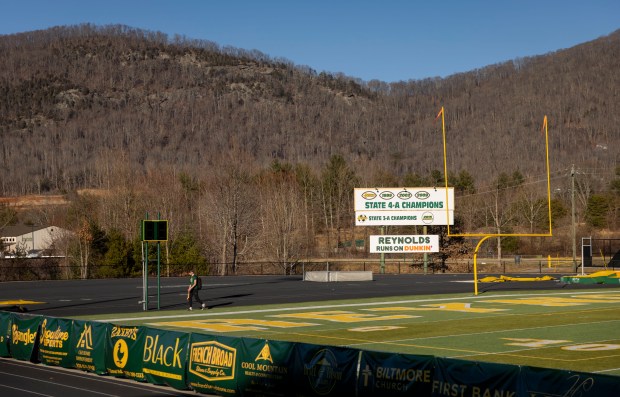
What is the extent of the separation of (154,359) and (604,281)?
41.5m

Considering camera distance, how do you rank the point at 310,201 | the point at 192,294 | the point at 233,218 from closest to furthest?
the point at 192,294 < the point at 233,218 < the point at 310,201

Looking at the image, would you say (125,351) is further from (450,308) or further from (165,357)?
(450,308)

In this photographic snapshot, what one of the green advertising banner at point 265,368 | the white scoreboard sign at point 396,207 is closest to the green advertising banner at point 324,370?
the green advertising banner at point 265,368

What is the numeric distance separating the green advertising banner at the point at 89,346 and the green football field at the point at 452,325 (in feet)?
22.9

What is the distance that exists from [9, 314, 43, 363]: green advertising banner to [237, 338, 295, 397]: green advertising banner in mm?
7440

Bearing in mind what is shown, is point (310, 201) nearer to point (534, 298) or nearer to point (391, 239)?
point (391, 239)

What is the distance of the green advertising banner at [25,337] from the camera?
71.9 feet

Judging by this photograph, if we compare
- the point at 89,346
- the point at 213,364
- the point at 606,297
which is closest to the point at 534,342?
the point at 213,364

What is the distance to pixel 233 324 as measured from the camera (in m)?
30.4

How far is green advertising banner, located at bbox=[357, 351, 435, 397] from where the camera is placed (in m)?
14.2

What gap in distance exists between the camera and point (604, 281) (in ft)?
176

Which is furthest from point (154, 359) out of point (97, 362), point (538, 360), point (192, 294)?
point (192, 294)

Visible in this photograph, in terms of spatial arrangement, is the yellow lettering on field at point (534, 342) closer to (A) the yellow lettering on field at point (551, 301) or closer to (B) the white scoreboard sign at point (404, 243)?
(A) the yellow lettering on field at point (551, 301)

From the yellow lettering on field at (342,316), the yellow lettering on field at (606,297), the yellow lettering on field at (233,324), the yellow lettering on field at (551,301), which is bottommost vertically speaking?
the yellow lettering on field at (606,297)
